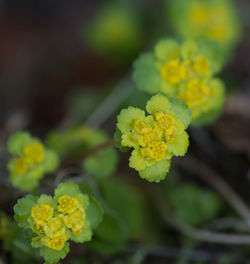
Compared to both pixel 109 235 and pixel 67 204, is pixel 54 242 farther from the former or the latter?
pixel 109 235

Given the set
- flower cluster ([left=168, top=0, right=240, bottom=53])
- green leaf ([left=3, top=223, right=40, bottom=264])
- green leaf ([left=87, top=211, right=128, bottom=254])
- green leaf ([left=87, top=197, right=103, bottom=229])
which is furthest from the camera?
flower cluster ([left=168, top=0, right=240, bottom=53])

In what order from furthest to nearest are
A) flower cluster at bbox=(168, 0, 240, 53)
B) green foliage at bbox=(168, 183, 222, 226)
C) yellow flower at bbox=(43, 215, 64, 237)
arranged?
flower cluster at bbox=(168, 0, 240, 53)
green foliage at bbox=(168, 183, 222, 226)
yellow flower at bbox=(43, 215, 64, 237)

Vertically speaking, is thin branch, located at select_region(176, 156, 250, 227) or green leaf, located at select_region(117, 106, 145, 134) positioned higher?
thin branch, located at select_region(176, 156, 250, 227)

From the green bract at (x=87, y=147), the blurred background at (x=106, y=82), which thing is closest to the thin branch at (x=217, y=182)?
the blurred background at (x=106, y=82)

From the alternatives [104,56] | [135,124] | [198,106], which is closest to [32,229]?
[135,124]

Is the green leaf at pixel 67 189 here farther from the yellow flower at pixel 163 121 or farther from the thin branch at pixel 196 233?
the thin branch at pixel 196 233

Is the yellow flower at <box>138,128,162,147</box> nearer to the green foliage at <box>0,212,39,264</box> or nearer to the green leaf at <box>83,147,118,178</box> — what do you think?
the green leaf at <box>83,147,118,178</box>

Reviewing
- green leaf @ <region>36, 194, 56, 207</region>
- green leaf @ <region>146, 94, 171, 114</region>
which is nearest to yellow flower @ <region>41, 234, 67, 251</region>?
green leaf @ <region>36, 194, 56, 207</region>
